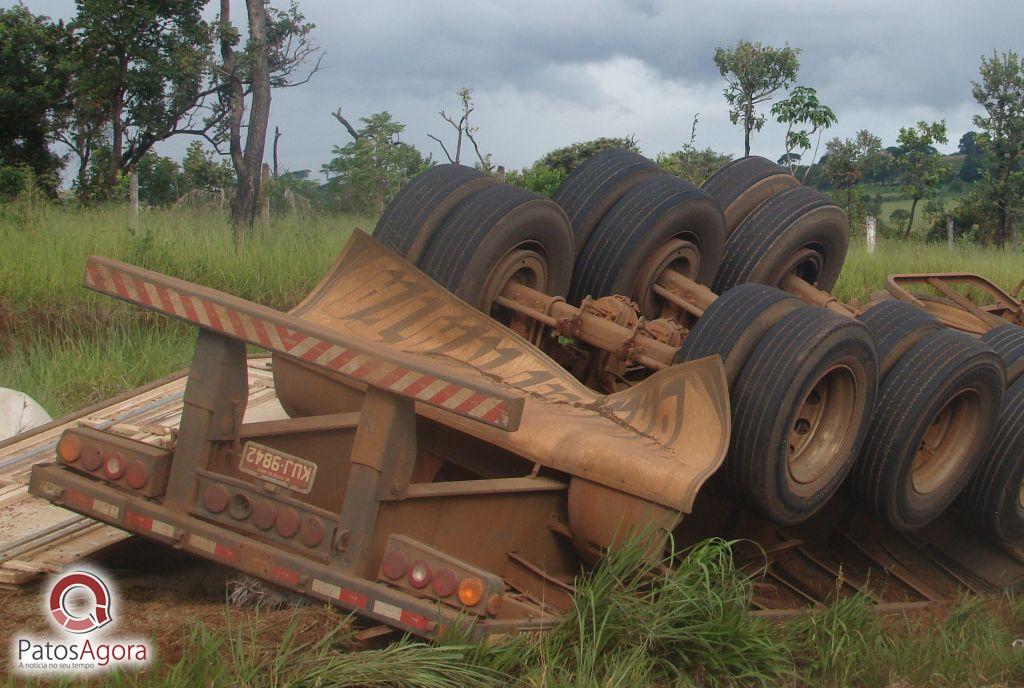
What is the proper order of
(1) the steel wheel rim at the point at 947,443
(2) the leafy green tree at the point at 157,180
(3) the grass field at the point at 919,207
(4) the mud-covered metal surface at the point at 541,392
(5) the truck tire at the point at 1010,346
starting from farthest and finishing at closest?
(3) the grass field at the point at 919,207 < (2) the leafy green tree at the point at 157,180 < (5) the truck tire at the point at 1010,346 < (1) the steel wheel rim at the point at 947,443 < (4) the mud-covered metal surface at the point at 541,392

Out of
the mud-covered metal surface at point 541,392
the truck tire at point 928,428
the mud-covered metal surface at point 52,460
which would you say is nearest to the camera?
the mud-covered metal surface at point 541,392

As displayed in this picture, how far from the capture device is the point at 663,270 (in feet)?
19.4

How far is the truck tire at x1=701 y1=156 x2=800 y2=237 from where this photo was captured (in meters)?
6.43

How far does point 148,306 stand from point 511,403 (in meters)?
1.20

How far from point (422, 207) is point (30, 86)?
15.4 meters

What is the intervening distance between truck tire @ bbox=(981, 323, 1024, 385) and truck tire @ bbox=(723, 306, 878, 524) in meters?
1.22

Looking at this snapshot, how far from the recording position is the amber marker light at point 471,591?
3451 mm

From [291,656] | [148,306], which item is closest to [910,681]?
[291,656]

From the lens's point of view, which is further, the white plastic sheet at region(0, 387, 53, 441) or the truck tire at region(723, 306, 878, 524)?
A: the white plastic sheet at region(0, 387, 53, 441)

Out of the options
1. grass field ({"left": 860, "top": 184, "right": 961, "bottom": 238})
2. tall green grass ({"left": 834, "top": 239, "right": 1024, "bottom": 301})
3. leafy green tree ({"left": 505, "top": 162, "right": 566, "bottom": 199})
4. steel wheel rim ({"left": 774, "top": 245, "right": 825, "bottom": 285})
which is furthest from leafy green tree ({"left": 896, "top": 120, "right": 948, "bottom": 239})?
steel wheel rim ({"left": 774, "top": 245, "right": 825, "bottom": 285})

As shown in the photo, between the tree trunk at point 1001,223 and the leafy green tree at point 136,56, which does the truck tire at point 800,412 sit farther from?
the tree trunk at point 1001,223

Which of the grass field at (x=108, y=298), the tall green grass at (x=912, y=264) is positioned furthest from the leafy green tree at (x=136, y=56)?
the tall green grass at (x=912, y=264)

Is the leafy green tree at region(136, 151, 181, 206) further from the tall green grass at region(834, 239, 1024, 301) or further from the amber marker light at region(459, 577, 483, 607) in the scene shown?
the amber marker light at region(459, 577, 483, 607)

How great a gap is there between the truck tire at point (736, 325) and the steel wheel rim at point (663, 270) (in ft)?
3.49
